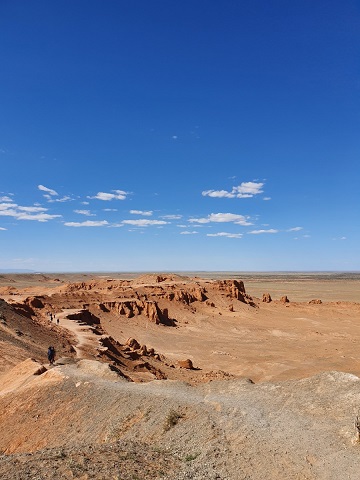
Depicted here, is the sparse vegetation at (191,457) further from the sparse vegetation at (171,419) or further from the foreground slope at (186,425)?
the sparse vegetation at (171,419)

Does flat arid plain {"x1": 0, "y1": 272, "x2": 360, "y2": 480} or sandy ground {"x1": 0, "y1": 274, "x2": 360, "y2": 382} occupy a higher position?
flat arid plain {"x1": 0, "y1": 272, "x2": 360, "y2": 480}

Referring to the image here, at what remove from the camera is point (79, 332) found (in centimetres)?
3269

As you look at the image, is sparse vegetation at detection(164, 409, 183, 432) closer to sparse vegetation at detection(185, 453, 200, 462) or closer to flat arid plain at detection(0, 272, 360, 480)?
flat arid plain at detection(0, 272, 360, 480)

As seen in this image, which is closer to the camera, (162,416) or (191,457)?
(191,457)

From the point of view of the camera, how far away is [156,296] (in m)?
51.9

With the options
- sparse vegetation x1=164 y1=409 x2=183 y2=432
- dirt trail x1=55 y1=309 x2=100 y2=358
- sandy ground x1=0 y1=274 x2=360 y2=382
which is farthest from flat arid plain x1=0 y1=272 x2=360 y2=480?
sandy ground x1=0 y1=274 x2=360 y2=382

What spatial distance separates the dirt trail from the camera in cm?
2724

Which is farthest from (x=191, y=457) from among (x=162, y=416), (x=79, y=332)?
(x=79, y=332)

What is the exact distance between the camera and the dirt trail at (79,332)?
89.4ft

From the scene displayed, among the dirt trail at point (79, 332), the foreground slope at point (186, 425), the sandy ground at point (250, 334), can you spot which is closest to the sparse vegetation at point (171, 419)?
the foreground slope at point (186, 425)

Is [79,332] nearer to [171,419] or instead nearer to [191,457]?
[171,419]

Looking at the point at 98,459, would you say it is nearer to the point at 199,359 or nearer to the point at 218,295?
the point at 199,359

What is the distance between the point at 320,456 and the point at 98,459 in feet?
16.7

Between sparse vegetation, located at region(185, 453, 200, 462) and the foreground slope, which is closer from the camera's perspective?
the foreground slope
